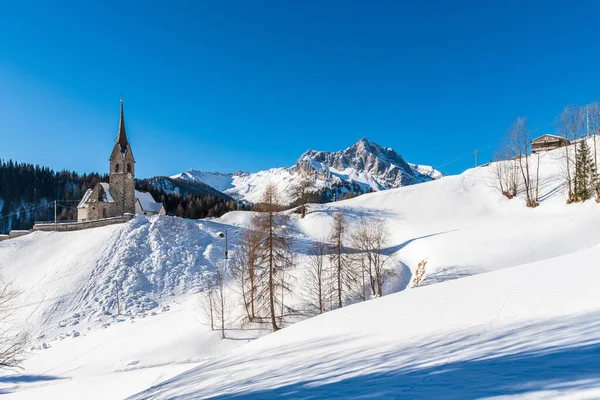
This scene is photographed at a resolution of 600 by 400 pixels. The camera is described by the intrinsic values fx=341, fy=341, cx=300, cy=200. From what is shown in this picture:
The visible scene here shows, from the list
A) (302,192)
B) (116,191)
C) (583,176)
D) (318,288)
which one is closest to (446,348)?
(318,288)

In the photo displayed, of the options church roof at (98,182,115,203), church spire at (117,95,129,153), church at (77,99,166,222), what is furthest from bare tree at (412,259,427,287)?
church spire at (117,95,129,153)

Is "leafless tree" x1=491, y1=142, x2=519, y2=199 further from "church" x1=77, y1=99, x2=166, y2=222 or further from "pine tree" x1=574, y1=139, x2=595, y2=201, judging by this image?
"church" x1=77, y1=99, x2=166, y2=222

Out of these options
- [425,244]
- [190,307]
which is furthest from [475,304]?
[190,307]

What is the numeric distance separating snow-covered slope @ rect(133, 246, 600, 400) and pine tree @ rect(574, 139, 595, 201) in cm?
2392

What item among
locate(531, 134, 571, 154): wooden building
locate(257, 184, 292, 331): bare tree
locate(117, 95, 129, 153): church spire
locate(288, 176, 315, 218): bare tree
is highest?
locate(117, 95, 129, 153): church spire

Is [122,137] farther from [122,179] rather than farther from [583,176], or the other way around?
[583,176]

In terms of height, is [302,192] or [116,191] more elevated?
[116,191]

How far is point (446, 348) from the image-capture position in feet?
26.8

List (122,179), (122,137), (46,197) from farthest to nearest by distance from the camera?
(46,197)
(122,137)
(122,179)

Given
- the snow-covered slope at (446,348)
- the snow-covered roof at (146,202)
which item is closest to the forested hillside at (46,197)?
the snow-covered roof at (146,202)

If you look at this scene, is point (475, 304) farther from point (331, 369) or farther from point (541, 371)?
point (541, 371)

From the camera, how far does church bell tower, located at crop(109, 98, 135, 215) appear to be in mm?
53906

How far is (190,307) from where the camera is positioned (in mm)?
29406

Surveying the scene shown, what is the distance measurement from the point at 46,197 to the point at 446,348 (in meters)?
184
